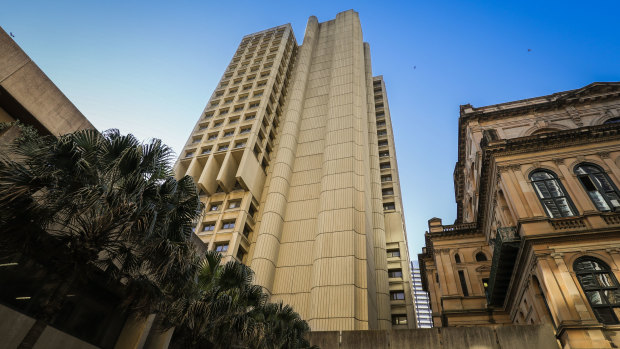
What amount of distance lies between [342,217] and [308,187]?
327 inches

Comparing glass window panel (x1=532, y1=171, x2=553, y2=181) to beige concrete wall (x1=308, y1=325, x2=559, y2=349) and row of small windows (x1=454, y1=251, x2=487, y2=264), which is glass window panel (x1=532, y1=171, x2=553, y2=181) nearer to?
beige concrete wall (x1=308, y1=325, x2=559, y2=349)

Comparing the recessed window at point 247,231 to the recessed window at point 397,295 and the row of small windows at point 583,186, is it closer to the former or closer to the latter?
the recessed window at point 397,295

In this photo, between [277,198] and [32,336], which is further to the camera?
[277,198]

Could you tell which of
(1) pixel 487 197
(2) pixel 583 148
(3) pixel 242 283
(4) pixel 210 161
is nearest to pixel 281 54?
(4) pixel 210 161

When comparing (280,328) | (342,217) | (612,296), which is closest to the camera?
(280,328)

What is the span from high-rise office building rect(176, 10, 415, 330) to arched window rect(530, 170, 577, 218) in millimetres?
15834

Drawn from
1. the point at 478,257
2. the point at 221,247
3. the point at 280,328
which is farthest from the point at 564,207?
the point at 221,247

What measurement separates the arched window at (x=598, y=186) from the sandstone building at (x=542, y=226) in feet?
0.15

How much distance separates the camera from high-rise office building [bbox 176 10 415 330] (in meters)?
31.5

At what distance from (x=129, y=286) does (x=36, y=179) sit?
4005 mm

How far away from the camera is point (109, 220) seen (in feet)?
26.8

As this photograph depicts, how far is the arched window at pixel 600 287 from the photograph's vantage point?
14.7m

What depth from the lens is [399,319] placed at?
4072 cm

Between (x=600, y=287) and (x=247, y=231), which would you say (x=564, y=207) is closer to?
(x=600, y=287)
